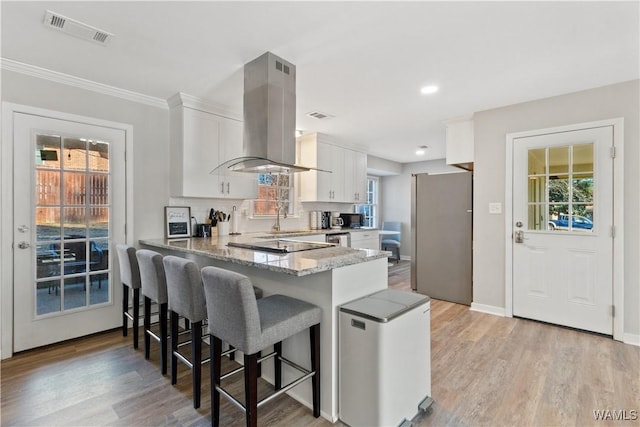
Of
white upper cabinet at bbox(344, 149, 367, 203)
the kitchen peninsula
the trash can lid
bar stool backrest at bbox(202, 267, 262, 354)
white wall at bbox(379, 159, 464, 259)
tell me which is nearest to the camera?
bar stool backrest at bbox(202, 267, 262, 354)

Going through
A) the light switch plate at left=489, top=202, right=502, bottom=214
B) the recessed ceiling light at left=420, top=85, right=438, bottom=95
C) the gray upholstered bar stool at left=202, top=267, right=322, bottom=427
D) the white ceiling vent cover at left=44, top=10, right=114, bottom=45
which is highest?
the white ceiling vent cover at left=44, top=10, right=114, bottom=45

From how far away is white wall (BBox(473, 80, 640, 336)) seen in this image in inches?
111

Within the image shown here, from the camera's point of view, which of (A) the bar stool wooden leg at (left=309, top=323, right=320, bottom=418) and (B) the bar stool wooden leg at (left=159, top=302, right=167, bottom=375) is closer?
(A) the bar stool wooden leg at (left=309, top=323, right=320, bottom=418)

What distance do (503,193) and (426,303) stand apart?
2.26 meters

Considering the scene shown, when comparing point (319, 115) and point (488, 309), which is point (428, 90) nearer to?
point (319, 115)

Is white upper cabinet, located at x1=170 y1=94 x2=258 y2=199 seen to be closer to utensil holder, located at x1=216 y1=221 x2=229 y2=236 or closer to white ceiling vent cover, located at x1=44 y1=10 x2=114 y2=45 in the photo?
utensil holder, located at x1=216 y1=221 x2=229 y2=236

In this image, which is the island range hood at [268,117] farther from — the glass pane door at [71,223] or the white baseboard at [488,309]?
the white baseboard at [488,309]

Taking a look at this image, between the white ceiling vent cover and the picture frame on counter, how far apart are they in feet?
5.61

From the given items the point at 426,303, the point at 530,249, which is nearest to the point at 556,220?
the point at 530,249

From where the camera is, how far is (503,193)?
3.54 m

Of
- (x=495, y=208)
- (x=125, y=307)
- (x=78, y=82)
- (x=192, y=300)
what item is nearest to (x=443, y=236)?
(x=495, y=208)

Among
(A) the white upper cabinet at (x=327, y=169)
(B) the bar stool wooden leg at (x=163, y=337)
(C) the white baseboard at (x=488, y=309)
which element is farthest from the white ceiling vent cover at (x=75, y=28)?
(C) the white baseboard at (x=488, y=309)

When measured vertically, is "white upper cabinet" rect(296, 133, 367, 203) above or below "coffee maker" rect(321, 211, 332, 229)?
above

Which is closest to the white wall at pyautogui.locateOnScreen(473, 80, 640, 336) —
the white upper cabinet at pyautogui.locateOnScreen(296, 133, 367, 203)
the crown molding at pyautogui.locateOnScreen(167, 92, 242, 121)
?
the white upper cabinet at pyautogui.locateOnScreen(296, 133, 367, 203)
